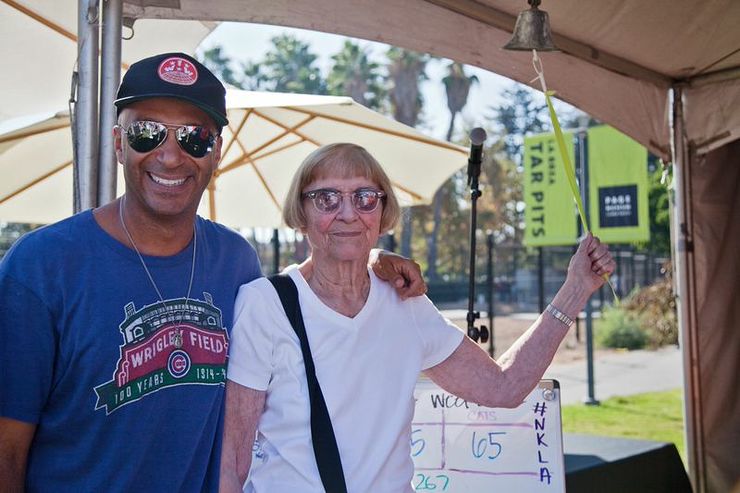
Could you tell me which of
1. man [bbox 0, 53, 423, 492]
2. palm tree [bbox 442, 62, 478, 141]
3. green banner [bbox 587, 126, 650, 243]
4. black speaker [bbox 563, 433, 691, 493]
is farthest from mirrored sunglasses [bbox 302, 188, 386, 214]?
palm tree [bbox 442, 62, 478, 141]

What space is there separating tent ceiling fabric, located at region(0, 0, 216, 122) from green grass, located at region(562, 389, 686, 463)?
5731 millimetres

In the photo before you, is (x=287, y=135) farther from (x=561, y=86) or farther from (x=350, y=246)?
(x=350, y=246)

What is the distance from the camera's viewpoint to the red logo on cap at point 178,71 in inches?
72.1

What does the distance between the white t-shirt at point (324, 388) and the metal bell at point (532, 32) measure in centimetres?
132

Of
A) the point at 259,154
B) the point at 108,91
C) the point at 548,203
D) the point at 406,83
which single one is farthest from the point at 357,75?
the point at 108,91

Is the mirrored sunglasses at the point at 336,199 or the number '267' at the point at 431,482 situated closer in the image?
the mirrored sunglasses at the point at 336,199

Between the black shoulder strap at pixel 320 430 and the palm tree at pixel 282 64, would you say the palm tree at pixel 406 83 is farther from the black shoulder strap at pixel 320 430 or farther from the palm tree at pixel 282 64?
the black shoulder strap at pixel 320 430

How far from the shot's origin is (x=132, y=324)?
1.74 m

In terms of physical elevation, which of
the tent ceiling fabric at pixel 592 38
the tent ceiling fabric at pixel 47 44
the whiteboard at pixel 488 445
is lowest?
the whiteboard at pixel 488 445

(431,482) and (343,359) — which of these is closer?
(343,359)

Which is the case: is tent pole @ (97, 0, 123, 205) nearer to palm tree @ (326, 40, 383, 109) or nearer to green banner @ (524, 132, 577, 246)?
green banner @ (524, 132, 577, 246)

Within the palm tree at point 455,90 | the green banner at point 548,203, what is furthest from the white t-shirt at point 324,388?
the palm tree at point 455,90

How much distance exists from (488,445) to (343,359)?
1484 mm

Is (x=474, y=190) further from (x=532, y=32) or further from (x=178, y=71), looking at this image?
(x=178, y=71)
